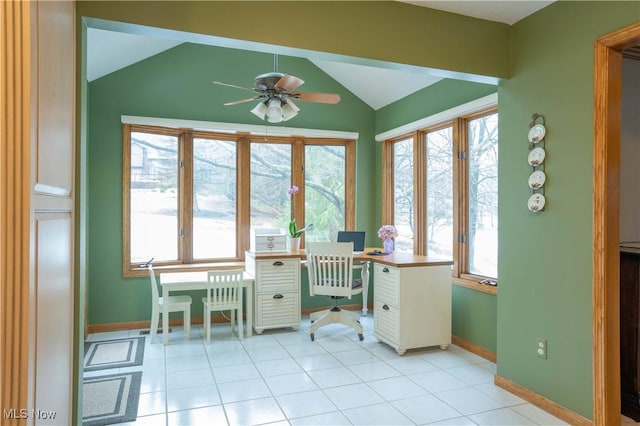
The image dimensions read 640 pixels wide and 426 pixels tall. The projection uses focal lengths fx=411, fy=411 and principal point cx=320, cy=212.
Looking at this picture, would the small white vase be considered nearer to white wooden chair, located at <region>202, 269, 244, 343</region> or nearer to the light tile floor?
white wooden chair, located at <region>202, 269, 244, 343</region>

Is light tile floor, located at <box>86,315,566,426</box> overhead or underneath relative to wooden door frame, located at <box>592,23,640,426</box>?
underneath

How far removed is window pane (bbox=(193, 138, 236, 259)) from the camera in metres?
4.95

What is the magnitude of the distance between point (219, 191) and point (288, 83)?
2317mm

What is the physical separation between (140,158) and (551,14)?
13.5 feet

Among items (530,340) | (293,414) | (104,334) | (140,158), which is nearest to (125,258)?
(104,334)

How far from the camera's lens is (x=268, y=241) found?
4.61 metres

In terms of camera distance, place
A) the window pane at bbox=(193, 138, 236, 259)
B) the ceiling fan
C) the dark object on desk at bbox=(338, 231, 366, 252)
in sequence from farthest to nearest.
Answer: the window pane at bbox=(193, 138, 236, 259) → the dark object on desk at bbox=(338, 231, 366, 252) → the ceiling fan

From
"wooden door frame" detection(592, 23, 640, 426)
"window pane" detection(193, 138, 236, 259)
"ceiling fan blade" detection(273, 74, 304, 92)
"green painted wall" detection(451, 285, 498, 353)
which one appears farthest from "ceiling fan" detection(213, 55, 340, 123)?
"green painted wall" detection(451, 285, 498, 353)

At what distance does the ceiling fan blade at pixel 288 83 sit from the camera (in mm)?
2975

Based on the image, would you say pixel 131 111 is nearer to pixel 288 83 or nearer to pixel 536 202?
pixel 288 83

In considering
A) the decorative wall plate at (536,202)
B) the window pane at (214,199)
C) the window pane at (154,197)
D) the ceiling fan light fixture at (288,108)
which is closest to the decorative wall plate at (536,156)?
the decorative wall plate at (536,202)

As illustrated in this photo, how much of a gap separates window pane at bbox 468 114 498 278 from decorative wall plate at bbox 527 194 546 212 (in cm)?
95

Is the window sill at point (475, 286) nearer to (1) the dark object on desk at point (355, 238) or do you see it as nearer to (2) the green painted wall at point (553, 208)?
(2) the green painted wall at point (553, 208)

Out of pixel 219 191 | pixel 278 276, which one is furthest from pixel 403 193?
pixel 219 191
